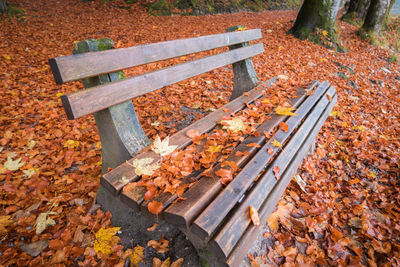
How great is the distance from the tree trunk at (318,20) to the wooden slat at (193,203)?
6.40 m

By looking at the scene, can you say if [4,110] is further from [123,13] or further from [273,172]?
[123,13]

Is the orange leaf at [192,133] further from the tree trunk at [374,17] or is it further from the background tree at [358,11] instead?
the background tree at [358,11]

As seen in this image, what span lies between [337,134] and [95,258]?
3.18 meters

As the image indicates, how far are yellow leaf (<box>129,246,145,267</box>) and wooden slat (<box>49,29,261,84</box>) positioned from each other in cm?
115

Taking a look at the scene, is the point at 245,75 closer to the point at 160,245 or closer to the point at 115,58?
the point at 115,58

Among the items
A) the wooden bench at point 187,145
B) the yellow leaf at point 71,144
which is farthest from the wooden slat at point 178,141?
the yellow leaf at point 71,144

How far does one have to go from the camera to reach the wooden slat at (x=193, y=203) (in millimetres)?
915

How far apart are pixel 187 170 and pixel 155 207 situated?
0.29 m

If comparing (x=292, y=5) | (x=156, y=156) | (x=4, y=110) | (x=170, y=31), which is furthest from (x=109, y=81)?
(x=292, y=5)

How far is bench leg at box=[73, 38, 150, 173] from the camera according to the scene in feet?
4.12

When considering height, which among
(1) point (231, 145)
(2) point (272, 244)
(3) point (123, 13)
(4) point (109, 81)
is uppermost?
(3) point (123, 13)

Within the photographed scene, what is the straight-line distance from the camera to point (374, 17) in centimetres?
705

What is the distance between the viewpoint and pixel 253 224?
1.03 m

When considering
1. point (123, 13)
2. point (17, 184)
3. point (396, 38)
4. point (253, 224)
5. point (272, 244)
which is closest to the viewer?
point (253, 224)
